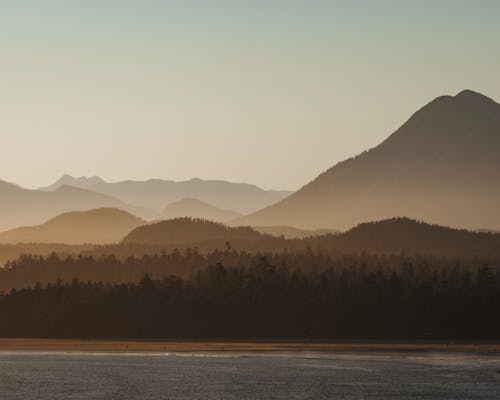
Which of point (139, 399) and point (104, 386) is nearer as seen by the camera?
point (139, 399)

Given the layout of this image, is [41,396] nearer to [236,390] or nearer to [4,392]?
[4,392]

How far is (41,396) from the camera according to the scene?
18200 centimetres

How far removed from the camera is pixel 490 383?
19212cm

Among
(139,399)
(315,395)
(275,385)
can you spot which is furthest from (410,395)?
(139,399)

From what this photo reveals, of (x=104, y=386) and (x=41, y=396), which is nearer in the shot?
(x=41, y=396)

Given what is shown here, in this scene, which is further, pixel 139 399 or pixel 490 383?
pixel 490 383

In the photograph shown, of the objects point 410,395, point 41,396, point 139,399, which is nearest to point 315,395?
point 410,395

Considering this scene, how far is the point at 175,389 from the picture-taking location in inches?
7603

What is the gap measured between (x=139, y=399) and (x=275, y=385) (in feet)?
92.7

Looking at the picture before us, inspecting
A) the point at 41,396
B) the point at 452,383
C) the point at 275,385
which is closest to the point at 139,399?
the point at 41,396

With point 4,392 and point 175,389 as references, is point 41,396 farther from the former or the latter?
point 175,389

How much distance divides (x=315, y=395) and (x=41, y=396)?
4060 cm

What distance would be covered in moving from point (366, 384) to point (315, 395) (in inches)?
683

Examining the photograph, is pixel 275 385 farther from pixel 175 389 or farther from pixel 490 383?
pixel 490 383
